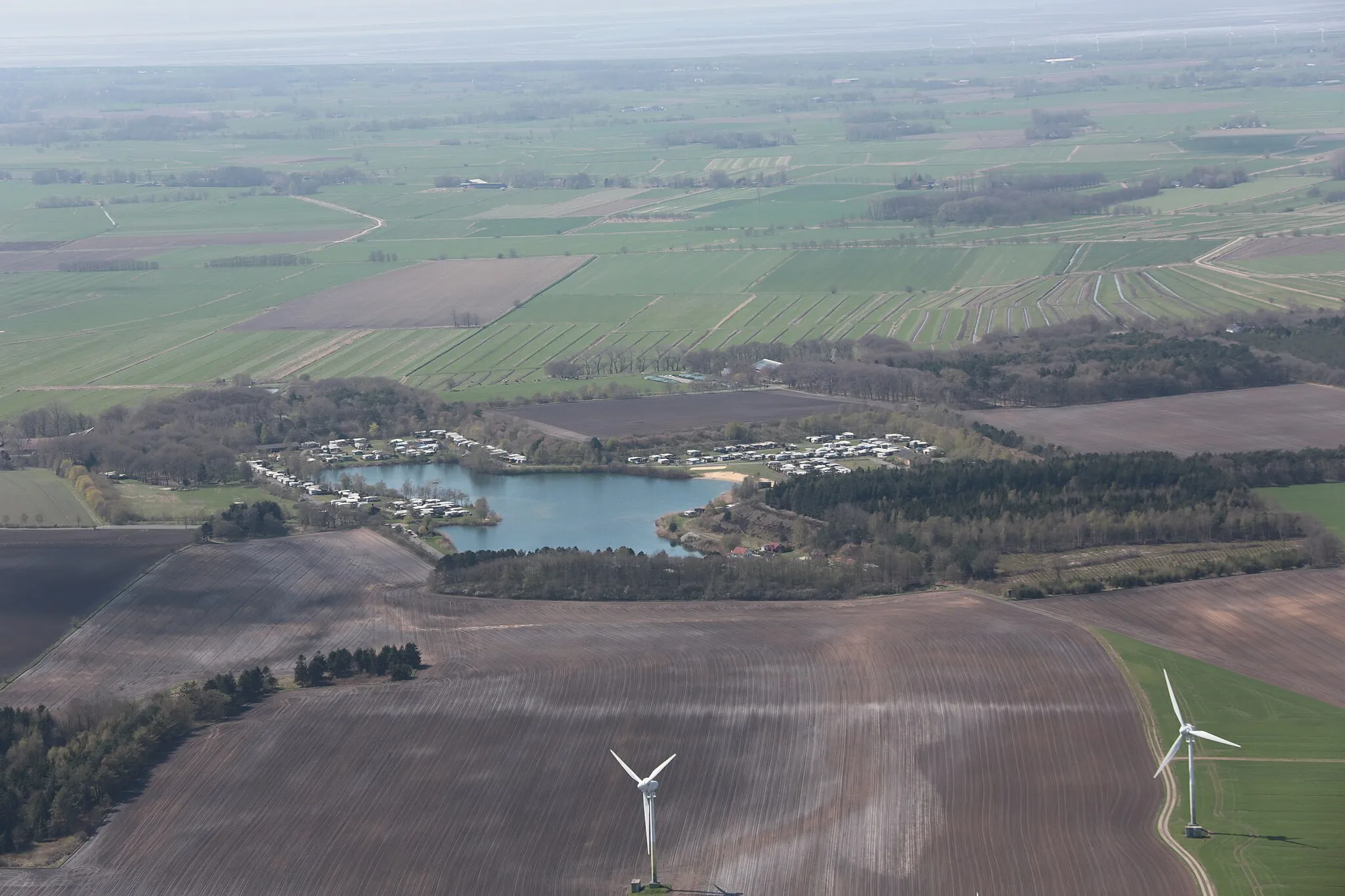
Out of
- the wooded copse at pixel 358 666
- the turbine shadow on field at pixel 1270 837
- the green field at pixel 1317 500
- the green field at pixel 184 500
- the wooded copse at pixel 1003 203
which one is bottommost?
the green field at pixel 184 500

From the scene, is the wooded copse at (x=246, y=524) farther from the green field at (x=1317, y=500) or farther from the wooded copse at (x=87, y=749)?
the green field at (x=1317, y=500)

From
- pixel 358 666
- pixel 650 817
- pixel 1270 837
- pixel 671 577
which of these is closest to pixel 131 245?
pixel 671 577

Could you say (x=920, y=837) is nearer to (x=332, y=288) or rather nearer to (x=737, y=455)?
(x=737, y=455)

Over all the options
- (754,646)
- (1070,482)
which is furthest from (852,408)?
(754,646)

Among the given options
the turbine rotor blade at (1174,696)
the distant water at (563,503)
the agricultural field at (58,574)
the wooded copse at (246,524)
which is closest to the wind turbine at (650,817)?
the turbine rotor blade at (1174,696)

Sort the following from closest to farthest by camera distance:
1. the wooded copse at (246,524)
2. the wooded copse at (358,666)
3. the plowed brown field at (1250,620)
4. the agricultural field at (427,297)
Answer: the plowed brown field at (1250,620)
the wooded copse at (358,666)
the wooded copse at (246,524)
the agricultural field at (427,297)

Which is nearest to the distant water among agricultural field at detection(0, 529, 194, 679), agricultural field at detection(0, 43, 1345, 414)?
agricultural field at detection(0, 529, 194, 679)
